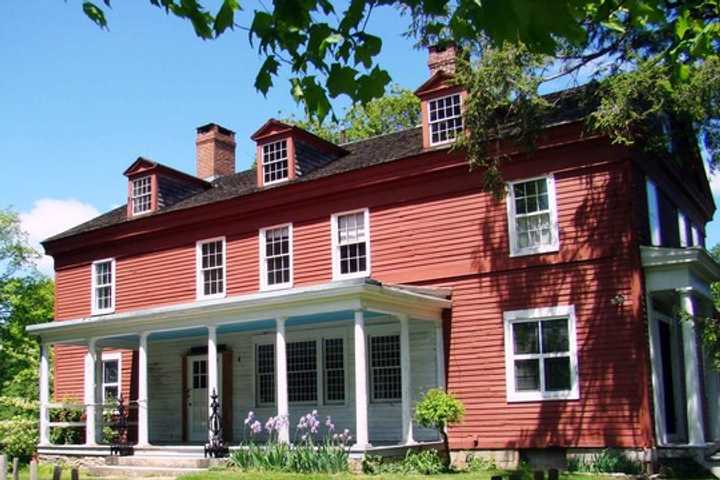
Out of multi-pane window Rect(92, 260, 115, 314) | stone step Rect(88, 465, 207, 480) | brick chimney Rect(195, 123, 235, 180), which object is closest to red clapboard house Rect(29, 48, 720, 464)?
multi-pane window Rect(92, 260, 115, 314)

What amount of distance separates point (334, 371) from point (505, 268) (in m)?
5.48

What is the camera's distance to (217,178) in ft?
94.1

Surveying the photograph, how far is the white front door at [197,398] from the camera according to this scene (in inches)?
939

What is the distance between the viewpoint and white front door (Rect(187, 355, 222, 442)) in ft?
78.3

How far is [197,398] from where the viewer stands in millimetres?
24156

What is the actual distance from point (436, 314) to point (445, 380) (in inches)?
58.7

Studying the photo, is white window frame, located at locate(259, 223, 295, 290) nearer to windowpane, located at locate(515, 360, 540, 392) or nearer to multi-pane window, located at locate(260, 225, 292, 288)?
multi-pane window, located at locate(260, 225, 292, 288)

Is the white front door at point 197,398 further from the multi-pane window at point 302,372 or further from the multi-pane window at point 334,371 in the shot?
the multi-pane window at point 334,371

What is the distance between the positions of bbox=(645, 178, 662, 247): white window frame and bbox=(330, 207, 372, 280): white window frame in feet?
21.3

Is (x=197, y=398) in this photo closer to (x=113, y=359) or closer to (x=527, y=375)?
(x=113, y=359)

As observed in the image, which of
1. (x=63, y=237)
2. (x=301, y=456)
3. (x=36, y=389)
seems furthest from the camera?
(x=36, y=389)

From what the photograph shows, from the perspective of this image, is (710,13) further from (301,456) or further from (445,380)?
(301,456)

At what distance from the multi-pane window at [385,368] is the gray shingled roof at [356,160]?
429 cm

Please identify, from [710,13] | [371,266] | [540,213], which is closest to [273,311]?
[371,266]
